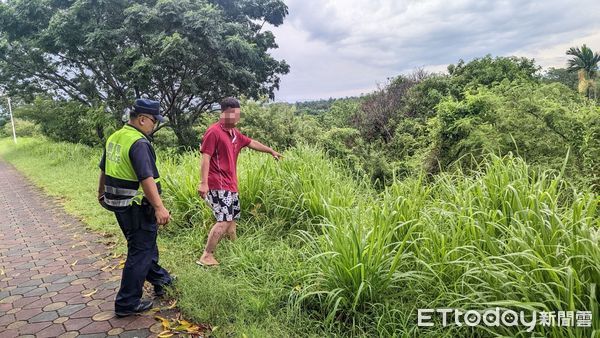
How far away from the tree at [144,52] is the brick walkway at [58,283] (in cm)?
774

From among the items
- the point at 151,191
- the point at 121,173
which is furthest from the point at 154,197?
the point at 121,173

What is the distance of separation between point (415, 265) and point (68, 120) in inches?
767

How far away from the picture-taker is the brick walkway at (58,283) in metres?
3.10

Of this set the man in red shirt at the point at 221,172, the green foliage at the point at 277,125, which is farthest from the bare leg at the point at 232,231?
the green foliage at the point at 277,125

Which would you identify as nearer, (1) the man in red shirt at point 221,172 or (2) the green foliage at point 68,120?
(1) the man in red shirt at point 221,172

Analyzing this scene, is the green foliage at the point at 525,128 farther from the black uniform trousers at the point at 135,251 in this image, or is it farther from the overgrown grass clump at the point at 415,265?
the black uniform trousers at the point at 135,251

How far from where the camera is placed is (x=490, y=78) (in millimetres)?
13867

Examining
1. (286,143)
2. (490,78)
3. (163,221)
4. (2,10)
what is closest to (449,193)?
(163,221)

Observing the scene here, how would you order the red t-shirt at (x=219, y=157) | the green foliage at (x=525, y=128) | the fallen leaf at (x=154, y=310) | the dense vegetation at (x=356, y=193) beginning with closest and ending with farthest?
the dense vegetation at (x=356, y=193) → the fallen leaf at (x=154, y=310) → the red t-shirt at (x=219, y=157) → the green foliage at (x=525, y=128)

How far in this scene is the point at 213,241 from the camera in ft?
13.0

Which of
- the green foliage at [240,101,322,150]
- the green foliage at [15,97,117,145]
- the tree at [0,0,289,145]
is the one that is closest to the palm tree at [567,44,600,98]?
the tree at [0,0,289,145]

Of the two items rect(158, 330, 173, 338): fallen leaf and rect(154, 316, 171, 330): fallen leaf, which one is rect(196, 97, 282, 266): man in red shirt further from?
rect(158, 330, 173, 338): fallen leaf

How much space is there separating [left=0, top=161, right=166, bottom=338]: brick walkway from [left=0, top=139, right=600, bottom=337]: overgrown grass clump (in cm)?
59

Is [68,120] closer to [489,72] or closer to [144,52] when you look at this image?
[144,52]
